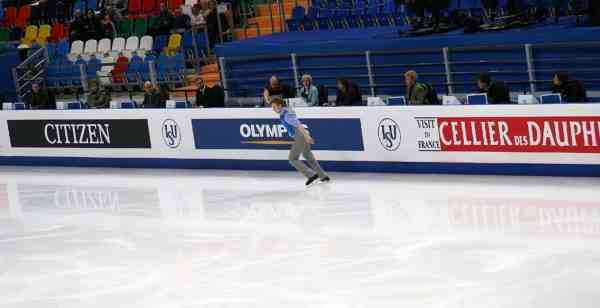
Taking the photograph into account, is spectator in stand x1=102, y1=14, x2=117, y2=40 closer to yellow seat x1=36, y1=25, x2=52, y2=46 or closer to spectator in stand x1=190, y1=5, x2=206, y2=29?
yellow seat x1=36, y1=25, x2=52, y2=46

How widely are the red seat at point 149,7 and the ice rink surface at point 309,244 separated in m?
10.4

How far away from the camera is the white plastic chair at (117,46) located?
2541cm

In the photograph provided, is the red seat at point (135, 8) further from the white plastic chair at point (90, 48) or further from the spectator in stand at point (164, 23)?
the spectator in stand at point (164, 23)

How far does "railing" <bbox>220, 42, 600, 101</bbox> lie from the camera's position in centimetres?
1805

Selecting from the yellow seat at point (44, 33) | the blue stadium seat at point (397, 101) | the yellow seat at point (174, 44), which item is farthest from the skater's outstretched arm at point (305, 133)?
the yellow seat at point (44, 33)

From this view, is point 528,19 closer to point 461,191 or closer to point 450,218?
point 461,191

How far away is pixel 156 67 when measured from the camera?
2400cm

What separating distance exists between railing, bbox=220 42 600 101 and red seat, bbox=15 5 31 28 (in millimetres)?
8918

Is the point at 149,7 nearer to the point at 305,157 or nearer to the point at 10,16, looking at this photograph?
Result: the point at 10,16

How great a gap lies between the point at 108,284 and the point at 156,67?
1374cm

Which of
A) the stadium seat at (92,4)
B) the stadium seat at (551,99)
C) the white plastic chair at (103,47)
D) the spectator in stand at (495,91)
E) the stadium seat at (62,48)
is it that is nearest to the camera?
the stadium seat at (551,99)

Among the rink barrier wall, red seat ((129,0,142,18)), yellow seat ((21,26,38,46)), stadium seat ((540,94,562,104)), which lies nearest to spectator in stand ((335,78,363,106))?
the rink barrier wall

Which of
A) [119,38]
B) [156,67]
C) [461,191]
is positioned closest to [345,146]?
[461,191]

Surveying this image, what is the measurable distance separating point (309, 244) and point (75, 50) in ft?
51.3
